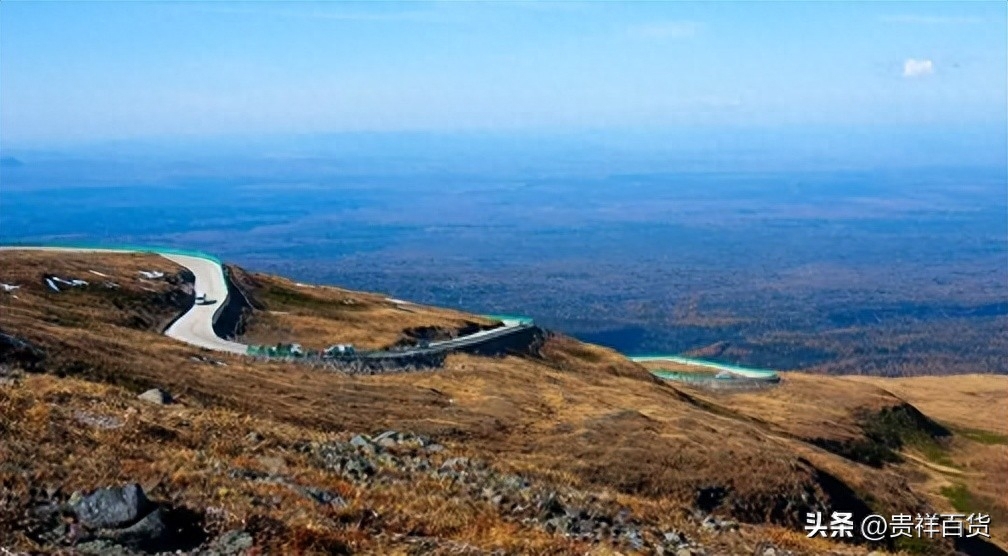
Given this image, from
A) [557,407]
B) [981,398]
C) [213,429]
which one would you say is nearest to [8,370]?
[213,429]

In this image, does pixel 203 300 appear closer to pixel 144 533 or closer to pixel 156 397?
pixel 156 397

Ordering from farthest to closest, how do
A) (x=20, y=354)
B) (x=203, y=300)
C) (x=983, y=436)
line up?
(x=983, y=436) < (x=203, y=300) < (x=20, y=354)

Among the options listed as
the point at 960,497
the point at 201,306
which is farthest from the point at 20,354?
the point at 960,497

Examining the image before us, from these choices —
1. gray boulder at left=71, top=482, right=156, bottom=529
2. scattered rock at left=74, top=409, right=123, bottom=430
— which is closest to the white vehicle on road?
scattered rock at left=74, top=409, right=123, bottom=430

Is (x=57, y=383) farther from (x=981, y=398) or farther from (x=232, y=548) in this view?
(x=981, y=398)

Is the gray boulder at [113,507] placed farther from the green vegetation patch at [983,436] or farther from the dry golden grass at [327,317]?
the green vegetation patch at [983,436]

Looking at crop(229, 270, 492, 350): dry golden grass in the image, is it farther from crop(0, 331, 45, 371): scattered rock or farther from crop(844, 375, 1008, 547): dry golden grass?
crop(844, 375, 1008, 547): dry golden grass
